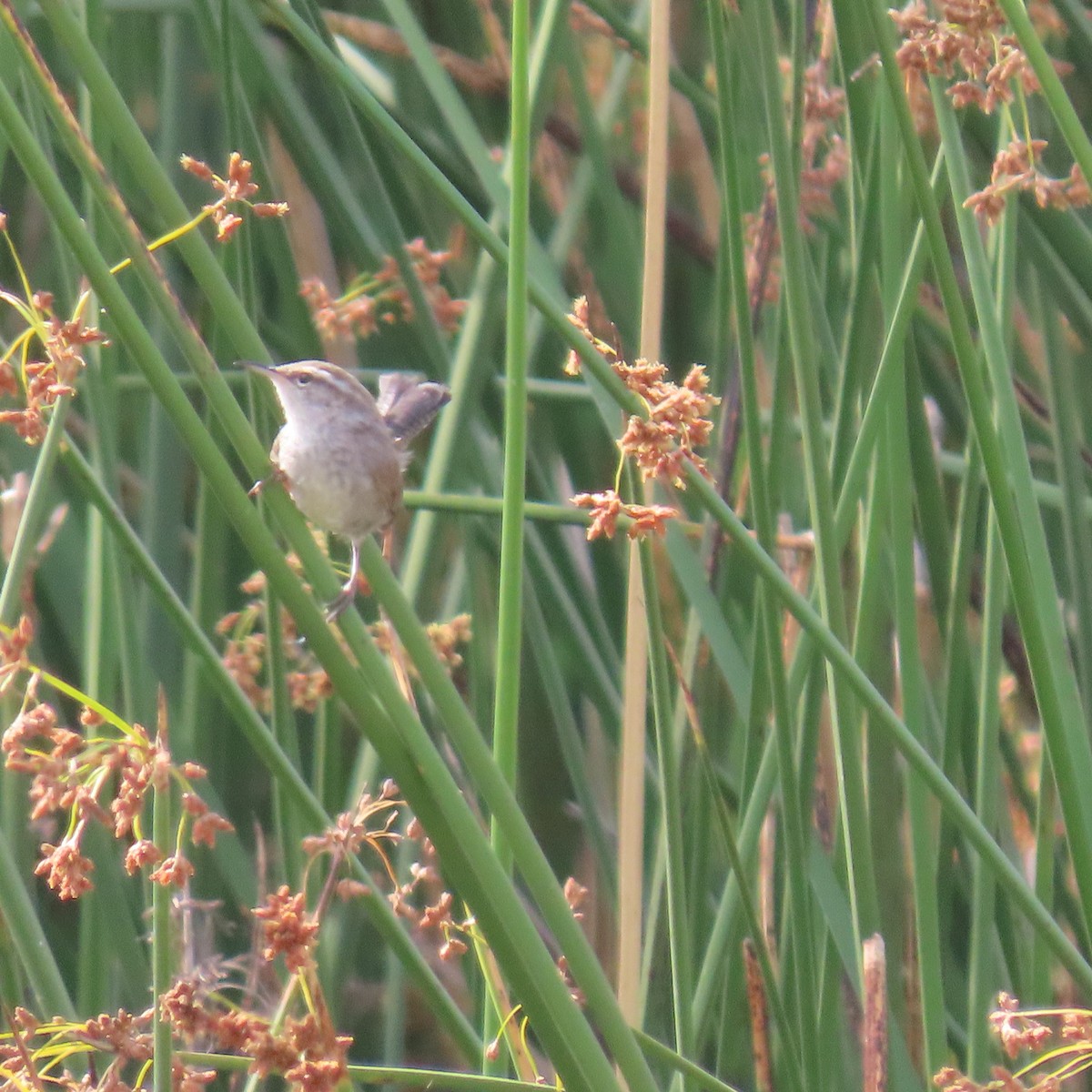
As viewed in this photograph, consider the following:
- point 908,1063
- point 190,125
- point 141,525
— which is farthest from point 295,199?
point 908,1063

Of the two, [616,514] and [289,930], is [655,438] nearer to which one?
[616,514]

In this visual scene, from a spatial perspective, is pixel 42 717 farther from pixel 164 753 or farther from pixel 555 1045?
pixel 555 1045

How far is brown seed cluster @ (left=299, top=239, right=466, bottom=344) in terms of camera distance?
2.18 m

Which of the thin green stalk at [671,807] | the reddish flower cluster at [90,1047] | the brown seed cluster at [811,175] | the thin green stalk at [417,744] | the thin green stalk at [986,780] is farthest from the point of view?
the brown seed cluster at [811,175]

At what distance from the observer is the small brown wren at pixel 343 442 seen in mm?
1966

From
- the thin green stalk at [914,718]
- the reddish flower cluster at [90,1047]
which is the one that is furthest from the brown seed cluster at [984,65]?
the reddish flower cluster at [90,1047]

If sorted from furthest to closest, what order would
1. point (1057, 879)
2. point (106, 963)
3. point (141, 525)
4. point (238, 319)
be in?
1. point (141, 525)
2. point (1057, 879)
3. point (106, 963)
4. point (238, 319)

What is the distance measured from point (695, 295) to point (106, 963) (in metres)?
1.97

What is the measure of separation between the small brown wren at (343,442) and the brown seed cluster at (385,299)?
98 mm

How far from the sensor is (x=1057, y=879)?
2.25 metres

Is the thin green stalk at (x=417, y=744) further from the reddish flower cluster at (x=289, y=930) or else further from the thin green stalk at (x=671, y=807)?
the thin green stalk at (x=671, y=807)

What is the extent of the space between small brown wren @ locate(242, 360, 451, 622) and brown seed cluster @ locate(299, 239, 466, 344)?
98mm

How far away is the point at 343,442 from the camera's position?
2041 millimetres

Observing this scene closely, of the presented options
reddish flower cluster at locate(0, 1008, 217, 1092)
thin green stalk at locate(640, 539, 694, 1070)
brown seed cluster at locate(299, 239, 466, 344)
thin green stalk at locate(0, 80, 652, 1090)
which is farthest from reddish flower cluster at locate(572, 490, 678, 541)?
brown seed cluster at locate(299, 239, 466, 344)
